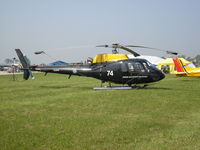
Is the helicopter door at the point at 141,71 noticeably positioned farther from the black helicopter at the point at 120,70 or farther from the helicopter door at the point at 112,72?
the helicopter door at the point at 112,72

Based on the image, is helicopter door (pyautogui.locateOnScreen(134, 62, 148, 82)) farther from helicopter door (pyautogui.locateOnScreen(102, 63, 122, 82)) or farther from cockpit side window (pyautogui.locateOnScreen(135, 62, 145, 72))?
helicopter door (pyautogui.locateOnScreen(102, 63, 122, 82))

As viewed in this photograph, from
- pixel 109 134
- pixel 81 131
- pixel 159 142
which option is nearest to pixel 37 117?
pixel 81 131

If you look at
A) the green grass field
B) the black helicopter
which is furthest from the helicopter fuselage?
the green grass field

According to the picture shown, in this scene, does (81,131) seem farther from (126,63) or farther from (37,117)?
(126,63)

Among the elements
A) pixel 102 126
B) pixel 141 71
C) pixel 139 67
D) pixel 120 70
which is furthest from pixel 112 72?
pixel 102 126

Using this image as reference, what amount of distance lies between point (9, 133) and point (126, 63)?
1259 cm

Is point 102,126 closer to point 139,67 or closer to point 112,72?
point 139,67

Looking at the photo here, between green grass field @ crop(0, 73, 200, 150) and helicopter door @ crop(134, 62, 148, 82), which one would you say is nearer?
green grass field @ crop(0, 73, 200, 150)

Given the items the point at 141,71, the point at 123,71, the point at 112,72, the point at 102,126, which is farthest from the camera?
the point at 112,72

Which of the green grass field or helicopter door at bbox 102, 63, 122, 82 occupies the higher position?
helicopter door at bbox 102, 63, 122, 82

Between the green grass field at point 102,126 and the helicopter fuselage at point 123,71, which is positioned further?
the helicopter fuselage at point 123,71

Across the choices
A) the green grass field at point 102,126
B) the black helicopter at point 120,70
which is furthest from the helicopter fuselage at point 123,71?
the green grass field at point 102,126

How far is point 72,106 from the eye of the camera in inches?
482

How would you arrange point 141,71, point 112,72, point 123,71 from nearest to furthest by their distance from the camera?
point 141,71
point 123,71
point 112,72
